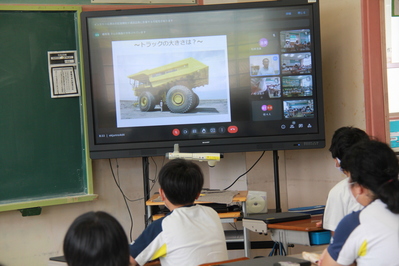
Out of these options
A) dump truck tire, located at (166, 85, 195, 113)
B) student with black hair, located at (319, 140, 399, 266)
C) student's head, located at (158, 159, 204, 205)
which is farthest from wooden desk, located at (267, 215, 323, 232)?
dump truck tire, located at (166, 85, 195, 113)

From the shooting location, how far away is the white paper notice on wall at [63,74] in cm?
391

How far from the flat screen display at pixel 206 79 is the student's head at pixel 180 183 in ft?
4.97

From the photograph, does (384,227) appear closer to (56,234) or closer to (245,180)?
(245,180)

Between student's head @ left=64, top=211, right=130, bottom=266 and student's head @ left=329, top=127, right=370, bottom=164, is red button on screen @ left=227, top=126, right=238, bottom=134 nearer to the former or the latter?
student's head @ left=329, top=127, right=370, bottom=164

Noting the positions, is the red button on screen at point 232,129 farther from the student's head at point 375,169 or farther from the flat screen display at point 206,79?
the student's head at point 375,169

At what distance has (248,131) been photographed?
3869mm

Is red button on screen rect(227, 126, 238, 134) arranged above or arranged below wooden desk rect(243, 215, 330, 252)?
above

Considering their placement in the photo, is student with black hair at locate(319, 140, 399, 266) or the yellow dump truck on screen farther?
the yellow dump truck on screen

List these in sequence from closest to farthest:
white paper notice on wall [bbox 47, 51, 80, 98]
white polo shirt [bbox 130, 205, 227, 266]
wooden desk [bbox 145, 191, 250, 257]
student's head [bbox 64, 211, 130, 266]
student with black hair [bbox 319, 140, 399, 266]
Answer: student's head [bbox 64, 211, 130, 266], student with black hair [bbox 319, 140, 399, 266], white polo shirt [bbox 130, 205, 227, 266], wooden desk [bbox 145, 191, 250, 257], white paper notice on wall [bbox 47, 51, 80, 98]

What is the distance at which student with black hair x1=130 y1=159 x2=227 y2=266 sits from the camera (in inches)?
83.6

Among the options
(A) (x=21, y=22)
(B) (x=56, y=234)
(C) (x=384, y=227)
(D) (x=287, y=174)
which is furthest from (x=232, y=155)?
(C) (x=384, y=227)

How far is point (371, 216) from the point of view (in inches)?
65.4

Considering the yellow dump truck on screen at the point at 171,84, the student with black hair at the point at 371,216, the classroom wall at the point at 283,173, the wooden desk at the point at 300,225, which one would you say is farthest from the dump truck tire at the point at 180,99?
the student with black hair at the point at 371,216

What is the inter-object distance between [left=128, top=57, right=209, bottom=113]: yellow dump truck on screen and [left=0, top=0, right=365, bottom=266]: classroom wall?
2.06 ft
